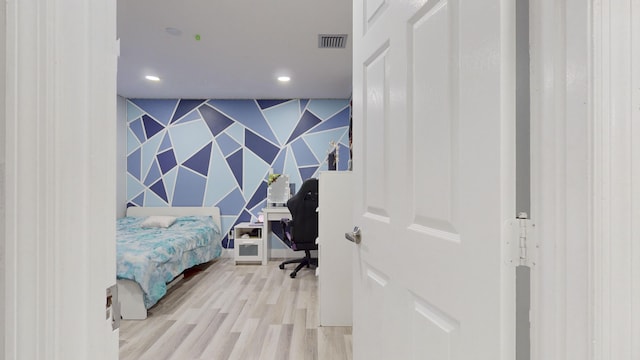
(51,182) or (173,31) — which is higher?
(173,31)

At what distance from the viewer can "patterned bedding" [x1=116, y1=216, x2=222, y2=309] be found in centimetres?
260

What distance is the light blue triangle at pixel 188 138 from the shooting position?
477 cm

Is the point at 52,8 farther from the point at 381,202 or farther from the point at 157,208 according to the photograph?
the point at 157,208

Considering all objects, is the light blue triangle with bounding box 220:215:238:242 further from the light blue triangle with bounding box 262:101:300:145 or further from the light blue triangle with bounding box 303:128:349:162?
the light blue triangle with bounding box 303:128:349:162

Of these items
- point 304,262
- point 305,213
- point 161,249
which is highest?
point 305,213

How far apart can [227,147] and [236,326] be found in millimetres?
2910

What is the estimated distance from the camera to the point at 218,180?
4777mm

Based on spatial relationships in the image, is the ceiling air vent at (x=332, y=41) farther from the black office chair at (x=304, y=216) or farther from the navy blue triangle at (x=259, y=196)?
the navy blue triangle at (x=259, y=196)

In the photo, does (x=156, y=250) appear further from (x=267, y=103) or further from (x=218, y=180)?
(x=267, y=103)

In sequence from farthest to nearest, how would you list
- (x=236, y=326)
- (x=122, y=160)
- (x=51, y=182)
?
(x=122, y=160) < (x=236, y=326) < (x=51, y=182)

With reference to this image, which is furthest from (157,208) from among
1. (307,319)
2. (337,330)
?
(337,330)

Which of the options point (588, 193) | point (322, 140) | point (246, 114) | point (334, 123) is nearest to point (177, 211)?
point (246, 114)

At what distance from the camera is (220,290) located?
3.32m

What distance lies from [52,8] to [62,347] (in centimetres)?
51
